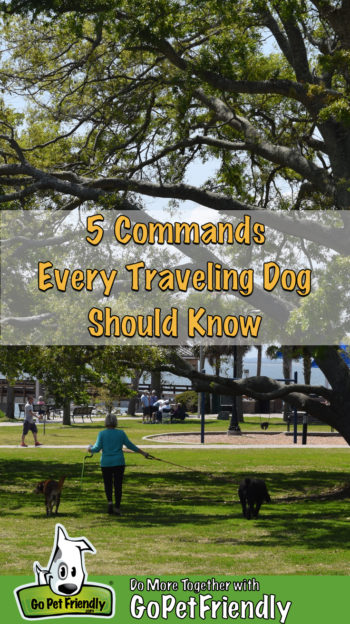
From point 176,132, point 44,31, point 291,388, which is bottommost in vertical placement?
point 291,388

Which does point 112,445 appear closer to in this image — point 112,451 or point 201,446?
point 112,451

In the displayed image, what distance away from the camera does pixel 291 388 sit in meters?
16.5

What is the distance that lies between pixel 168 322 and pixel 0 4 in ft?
22.9

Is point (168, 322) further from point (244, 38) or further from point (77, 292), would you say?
point (244, 38)

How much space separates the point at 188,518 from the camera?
13992 millimetres

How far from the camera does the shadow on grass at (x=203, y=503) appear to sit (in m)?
12.2

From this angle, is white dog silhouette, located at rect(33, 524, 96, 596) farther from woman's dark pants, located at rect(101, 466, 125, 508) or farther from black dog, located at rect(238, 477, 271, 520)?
woman's dark pants, located at rect(101, 466, 125, 508)

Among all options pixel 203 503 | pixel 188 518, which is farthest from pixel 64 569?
pixel 203 503

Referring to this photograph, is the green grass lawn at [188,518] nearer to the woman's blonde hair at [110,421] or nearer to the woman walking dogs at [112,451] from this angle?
the woman walking dogs at [112,451]

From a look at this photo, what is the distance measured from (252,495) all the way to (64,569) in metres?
6.74

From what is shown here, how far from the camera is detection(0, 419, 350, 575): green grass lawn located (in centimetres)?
991

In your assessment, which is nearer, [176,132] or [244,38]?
[244,38]

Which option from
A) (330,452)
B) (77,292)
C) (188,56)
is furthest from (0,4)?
(330,452)

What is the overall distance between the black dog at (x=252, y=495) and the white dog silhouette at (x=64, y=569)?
247 inches
